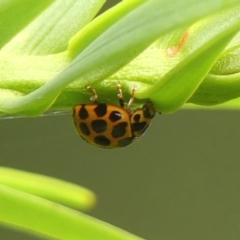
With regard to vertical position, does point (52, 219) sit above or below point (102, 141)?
below

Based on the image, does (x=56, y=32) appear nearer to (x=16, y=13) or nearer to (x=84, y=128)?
(x=16, y=13)

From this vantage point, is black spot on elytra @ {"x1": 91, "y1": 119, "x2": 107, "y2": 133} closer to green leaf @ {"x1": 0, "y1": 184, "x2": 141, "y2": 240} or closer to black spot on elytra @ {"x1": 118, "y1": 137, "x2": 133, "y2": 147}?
black spot on elytra @ {"x1": 118, "y1": 137, "x2": 133, "y2": 147}

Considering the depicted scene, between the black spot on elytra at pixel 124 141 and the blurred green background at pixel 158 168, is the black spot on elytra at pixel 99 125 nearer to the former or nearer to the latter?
the black spot on elytra at pixel 124 141

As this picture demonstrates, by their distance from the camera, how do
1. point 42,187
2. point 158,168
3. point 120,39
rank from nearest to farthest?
1. point 120,39
2. point 42,187
3. point 158,168

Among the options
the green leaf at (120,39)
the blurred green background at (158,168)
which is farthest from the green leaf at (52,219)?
the blurred green background at (158,168)

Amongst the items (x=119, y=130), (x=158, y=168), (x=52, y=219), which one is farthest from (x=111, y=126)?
(x=158, y=168)
